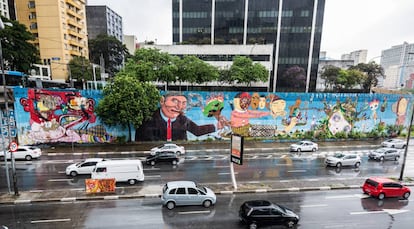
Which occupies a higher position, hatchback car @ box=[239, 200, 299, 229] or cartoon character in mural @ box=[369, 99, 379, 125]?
cartoon character in mural @ box=[369, 99, 379, 125]

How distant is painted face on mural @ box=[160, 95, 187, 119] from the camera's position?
31.4 m

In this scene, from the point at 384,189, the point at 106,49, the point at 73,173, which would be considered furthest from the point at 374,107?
the point at 106,49

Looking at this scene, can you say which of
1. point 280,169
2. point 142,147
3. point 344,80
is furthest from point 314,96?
point 344,80

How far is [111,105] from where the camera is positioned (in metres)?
27.8

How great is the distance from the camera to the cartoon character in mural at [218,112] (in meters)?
32.4

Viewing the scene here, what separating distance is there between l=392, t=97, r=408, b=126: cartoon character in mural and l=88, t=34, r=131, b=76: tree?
79.2 meters

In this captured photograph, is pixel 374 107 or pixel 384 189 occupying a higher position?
pixel 374 107

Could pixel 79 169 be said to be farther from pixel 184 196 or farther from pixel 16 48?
pixel 16 48

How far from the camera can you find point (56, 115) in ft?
94.4

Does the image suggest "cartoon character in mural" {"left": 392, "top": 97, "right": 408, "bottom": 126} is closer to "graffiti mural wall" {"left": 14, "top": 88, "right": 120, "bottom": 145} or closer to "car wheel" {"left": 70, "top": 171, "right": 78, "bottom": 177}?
"graffiti mural wall" {"left": 14, "top": 88, "right": 120, "bottom": 145}

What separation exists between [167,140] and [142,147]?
4.13 meters

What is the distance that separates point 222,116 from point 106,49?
64.2 meters

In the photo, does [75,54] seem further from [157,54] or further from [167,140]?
[167,140]

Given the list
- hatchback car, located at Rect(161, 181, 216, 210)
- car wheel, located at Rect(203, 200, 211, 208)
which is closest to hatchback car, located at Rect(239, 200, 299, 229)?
car wheel, located at Rect(203, 200, 211, 208)
